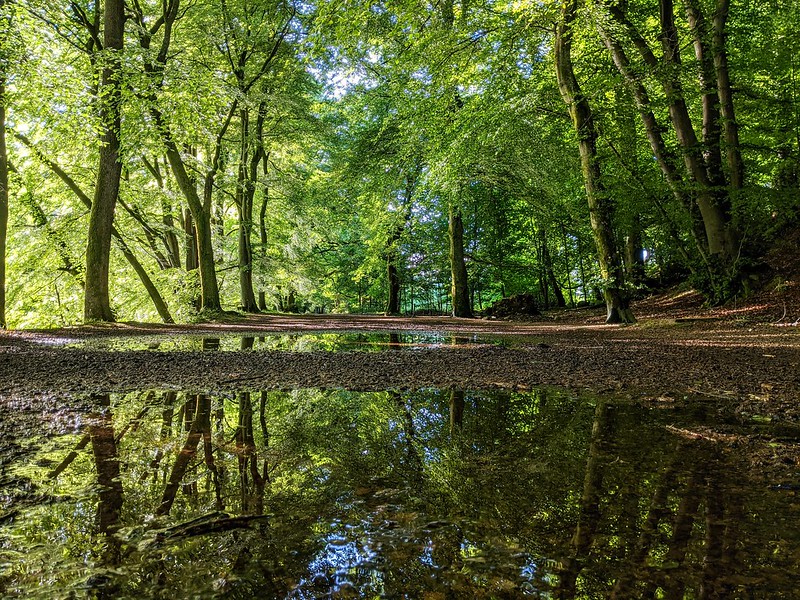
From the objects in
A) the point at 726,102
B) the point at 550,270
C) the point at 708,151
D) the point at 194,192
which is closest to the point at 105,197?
the point at 194,192

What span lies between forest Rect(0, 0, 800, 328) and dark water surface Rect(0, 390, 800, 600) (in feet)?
21.9

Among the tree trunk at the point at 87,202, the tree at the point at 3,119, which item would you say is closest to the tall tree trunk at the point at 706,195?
the tree at the point at 3,119

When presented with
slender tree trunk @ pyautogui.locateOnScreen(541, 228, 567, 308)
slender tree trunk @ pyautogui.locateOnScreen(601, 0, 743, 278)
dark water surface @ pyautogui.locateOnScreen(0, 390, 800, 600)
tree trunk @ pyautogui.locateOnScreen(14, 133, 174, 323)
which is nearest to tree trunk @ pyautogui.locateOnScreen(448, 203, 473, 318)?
slender tree trunk @ pyautogui.locateOnScreen(601, 0, 743, 278)

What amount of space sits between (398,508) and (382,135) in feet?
65.5

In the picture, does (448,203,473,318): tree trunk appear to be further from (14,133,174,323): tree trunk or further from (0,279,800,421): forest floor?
(14,133,174,323): tree trunk

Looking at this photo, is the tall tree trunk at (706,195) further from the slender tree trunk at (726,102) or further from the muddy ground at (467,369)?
the muddy ground at (467,369)

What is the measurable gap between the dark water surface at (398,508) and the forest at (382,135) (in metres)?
6.69

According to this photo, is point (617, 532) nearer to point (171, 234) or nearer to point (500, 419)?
point (500, 419)

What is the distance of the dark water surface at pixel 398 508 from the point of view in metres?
1.29

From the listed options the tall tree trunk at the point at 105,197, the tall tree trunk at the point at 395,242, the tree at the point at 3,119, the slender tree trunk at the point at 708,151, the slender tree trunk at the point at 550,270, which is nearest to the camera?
the tree at the point at 3,119

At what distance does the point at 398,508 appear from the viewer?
5.80ft

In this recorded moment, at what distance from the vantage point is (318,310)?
57375 millimetres

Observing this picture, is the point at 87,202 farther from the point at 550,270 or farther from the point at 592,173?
the point at 550,270

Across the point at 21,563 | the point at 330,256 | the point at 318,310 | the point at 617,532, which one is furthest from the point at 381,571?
the point at 318,310
